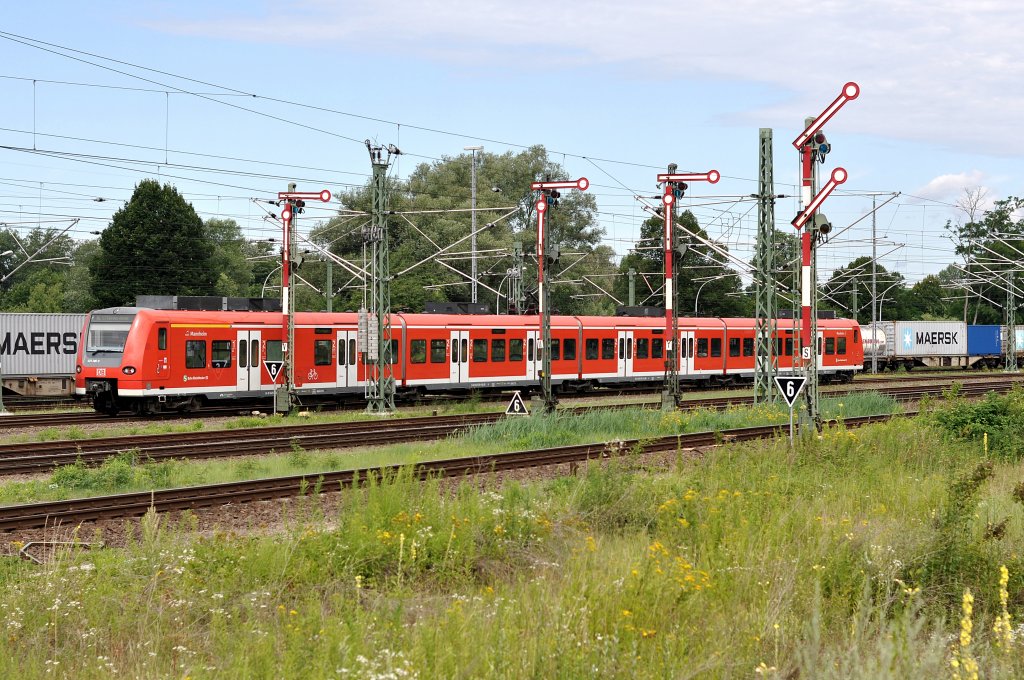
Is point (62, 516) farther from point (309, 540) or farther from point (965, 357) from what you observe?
point (965, 357)

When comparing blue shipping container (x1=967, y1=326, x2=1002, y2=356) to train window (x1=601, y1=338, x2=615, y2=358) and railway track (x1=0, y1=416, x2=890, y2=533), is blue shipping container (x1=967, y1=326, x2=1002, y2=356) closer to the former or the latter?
train window (x1=601, y1=338, x2=615, y2=358)

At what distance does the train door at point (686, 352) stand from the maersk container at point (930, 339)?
998 inches

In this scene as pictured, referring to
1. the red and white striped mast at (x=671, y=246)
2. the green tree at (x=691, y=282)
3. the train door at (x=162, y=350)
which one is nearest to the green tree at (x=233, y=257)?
the green tree at (x=691, y=282)

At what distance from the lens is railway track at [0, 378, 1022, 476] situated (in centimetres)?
1942

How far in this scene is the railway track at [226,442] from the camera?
19419 mm

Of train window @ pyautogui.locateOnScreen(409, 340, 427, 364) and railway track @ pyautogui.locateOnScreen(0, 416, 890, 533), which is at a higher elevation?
train window @ pyautogui.locateOnScreen(409, 340, 427, 364)

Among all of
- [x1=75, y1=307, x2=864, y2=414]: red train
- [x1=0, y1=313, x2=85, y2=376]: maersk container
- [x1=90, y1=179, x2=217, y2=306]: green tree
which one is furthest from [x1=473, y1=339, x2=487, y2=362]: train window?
[x1=90, y1=179, x2=217, y2=306]: green tree

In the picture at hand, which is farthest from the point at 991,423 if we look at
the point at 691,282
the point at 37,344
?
the point at 691,282

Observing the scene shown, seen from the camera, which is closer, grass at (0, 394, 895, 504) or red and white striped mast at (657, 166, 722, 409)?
grass at (0, 394, 895, 504)

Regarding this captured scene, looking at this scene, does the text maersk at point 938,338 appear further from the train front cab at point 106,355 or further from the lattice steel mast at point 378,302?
the train front cab at point 106,355

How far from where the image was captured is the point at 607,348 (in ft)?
131

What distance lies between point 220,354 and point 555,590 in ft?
76.5

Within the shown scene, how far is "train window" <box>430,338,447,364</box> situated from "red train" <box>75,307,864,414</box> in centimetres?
3

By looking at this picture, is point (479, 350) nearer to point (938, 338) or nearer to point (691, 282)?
point (938, 338)
